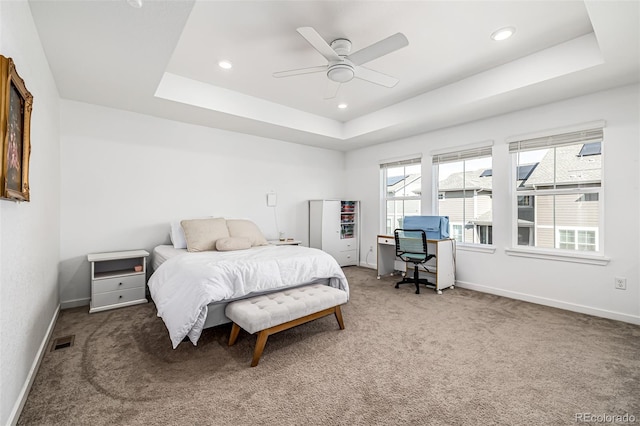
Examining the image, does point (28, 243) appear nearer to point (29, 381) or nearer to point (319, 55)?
point (29, 381)

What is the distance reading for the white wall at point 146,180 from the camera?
341 centimetres

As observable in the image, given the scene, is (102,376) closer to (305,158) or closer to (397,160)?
(305,158)

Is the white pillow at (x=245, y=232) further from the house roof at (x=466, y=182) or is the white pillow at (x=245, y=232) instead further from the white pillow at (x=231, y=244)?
the house roof at (x=466, y=182)

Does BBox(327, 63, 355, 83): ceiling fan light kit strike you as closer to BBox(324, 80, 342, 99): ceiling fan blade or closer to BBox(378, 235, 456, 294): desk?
BBox(324, 80, 342, 99): ceiling fan blade

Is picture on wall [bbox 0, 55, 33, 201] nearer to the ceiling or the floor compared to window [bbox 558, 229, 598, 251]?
nearer to the ceiling

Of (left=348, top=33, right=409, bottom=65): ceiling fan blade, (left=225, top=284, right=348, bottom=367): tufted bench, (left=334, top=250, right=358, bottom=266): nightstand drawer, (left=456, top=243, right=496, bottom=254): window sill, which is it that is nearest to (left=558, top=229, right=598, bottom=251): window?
(left=456, top=243, right=496, bottom=254): window sill

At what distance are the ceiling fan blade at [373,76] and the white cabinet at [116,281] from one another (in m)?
3.20

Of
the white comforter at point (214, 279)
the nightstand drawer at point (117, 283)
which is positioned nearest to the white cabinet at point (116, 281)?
the nightstand drawer at point (117, 283)

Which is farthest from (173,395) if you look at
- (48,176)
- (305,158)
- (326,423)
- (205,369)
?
(305,158)

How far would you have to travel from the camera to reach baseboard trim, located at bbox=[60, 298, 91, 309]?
130 inches

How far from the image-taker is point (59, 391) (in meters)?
1.80

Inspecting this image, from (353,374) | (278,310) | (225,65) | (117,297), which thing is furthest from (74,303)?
(353,374)

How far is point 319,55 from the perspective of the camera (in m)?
2.88

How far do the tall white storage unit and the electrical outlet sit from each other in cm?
369
